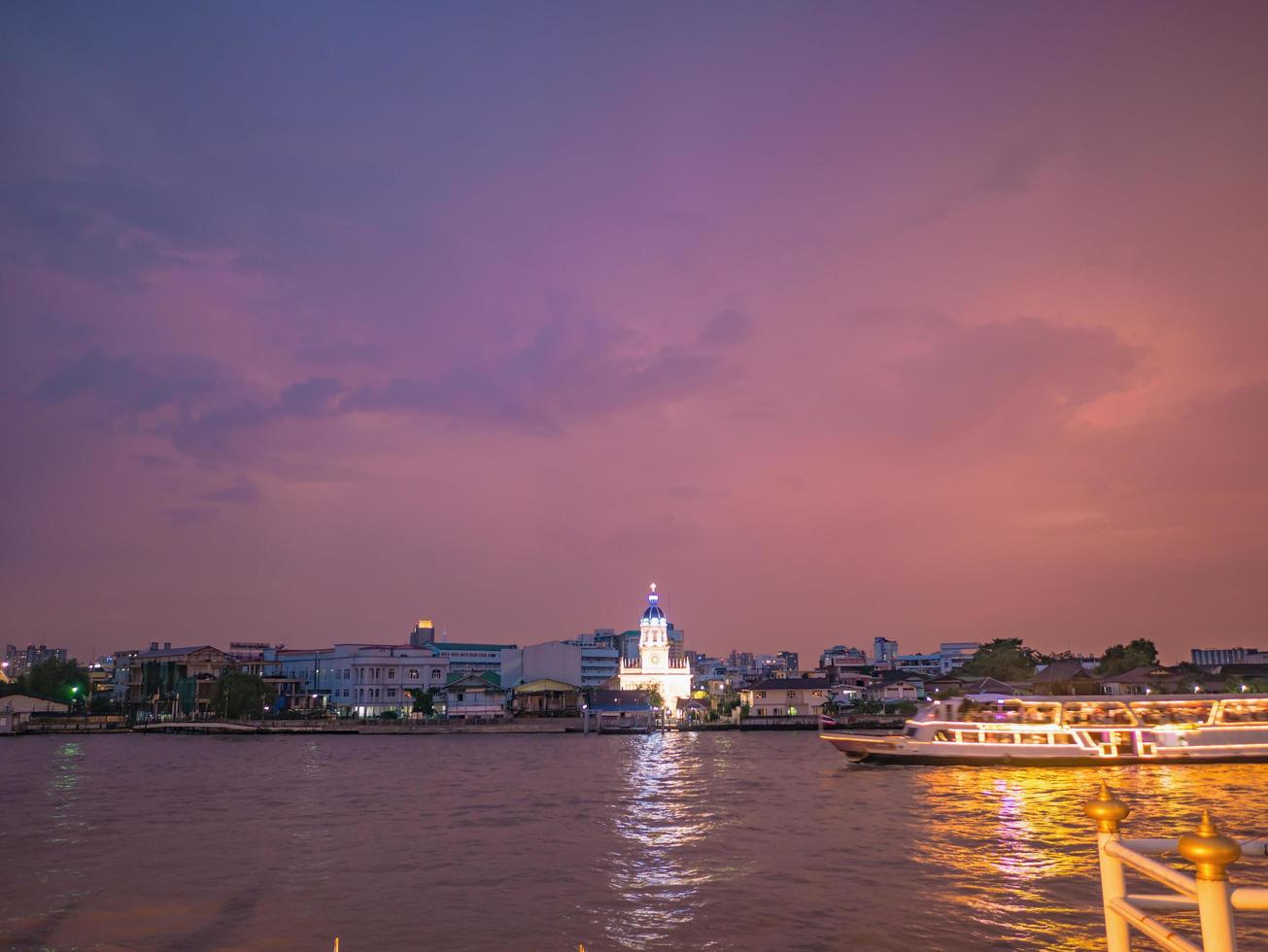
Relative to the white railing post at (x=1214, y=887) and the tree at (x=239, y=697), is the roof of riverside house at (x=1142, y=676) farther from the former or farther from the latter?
the white railing post at (x=1214, y=887)

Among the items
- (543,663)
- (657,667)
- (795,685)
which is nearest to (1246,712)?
(795,685)

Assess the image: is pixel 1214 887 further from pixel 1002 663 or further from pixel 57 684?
pixel 57 684

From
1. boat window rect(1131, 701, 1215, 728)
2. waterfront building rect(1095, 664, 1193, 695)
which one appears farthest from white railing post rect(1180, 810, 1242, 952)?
Result: waterfront building rect(1095, 664, 1193, 695)

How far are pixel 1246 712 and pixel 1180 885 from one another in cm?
6508

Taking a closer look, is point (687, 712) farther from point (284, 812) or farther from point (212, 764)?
point (284, 812)

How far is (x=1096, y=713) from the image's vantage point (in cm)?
5712

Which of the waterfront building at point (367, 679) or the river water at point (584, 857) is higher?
the waterfront building at point (367, 679)

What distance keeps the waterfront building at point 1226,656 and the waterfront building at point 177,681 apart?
552ft

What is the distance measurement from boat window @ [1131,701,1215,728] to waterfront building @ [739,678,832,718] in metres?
65.7

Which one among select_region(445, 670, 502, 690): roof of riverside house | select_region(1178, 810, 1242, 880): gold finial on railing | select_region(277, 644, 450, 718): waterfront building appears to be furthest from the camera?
select_region(445, 670, 502, 690): roof of riverside house

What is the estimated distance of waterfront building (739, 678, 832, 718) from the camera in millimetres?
121812

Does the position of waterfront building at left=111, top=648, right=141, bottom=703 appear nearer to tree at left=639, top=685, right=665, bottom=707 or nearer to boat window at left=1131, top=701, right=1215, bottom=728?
tree at left=639, top=685, right=665, bottom=707

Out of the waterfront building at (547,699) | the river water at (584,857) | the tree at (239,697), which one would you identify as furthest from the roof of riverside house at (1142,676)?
the tree at (239,697)

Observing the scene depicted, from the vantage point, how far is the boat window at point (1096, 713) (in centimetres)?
5650
